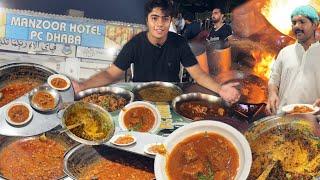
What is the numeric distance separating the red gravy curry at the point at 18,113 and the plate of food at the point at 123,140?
818 mm

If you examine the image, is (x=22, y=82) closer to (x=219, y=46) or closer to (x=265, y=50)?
(x=219, y=46)

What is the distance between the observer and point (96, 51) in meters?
4.03

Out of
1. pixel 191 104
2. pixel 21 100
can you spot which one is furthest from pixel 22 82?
pixel 191 104

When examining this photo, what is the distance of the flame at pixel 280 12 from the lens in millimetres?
3783

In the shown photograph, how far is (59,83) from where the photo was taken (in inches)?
164

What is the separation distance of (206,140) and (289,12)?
122 cm

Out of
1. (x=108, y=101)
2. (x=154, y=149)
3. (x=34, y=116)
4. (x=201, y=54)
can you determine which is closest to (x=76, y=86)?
(x=108, y=101)

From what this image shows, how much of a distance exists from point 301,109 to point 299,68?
1.07 feet

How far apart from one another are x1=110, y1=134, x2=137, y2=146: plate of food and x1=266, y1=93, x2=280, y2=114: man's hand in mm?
1139

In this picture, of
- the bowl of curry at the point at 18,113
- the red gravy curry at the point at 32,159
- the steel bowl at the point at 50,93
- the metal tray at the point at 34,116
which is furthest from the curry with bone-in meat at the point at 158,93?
the bowl of curry at the point at 18,113

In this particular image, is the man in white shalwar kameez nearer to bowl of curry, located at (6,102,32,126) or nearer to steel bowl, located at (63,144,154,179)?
steel bowl, located at (63,144,154,179)

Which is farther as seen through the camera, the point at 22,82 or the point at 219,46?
the point at 22,82

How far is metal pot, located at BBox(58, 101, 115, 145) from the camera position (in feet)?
13.0

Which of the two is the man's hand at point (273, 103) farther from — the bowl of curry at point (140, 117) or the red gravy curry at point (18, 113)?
the red gravy curry at point (18, 113)
